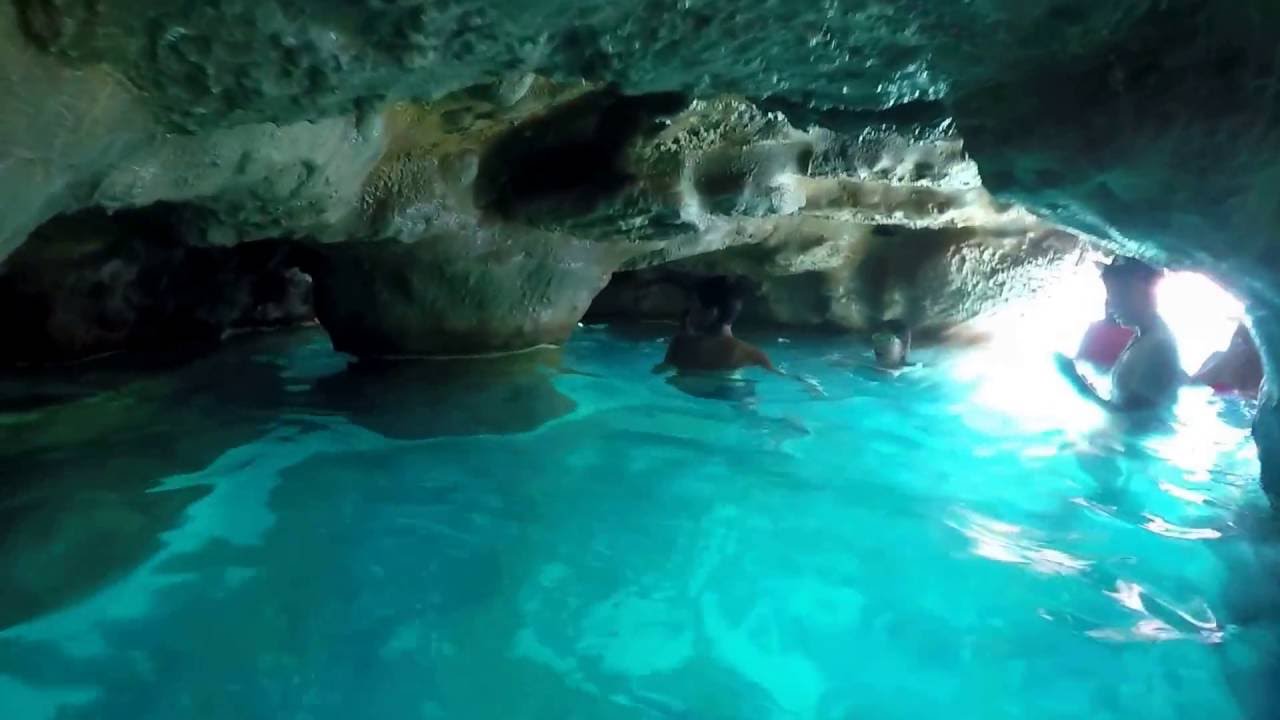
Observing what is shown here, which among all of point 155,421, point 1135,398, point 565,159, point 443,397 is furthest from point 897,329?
point 155,421

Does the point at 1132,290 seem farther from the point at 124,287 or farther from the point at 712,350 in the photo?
the point at 124,287

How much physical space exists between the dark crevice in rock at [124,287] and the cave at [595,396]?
3 cm

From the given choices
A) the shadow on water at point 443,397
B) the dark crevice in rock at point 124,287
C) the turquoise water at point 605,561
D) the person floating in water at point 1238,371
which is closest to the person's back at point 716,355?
the turquoise water at point 605,561

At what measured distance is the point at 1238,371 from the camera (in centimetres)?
708

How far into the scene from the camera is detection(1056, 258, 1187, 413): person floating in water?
19.0 ft

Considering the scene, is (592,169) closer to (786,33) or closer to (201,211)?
(201,211)

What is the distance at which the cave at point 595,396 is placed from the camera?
2.36 meters

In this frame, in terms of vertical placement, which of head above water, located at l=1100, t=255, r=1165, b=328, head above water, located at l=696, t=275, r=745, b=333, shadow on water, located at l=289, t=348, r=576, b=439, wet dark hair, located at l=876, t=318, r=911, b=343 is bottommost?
shadow on water, located at l=289, t=348, r=576, b=439

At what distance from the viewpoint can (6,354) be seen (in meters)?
5.95

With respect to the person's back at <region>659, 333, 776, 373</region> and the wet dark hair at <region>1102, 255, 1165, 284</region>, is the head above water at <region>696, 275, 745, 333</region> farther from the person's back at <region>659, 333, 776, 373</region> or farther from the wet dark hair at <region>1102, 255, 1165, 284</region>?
the wet dark hair at <region>1102, 255, 1165, 284</region>

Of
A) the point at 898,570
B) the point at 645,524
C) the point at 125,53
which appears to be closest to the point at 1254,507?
the point at 898,570

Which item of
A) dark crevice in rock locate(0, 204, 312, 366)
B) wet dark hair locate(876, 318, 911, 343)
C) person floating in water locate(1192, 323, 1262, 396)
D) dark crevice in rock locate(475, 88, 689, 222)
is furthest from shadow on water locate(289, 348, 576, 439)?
person floating in water locate(1192, 323, 1262, 396)

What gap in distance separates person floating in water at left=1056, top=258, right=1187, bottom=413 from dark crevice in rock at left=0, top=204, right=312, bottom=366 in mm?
5439

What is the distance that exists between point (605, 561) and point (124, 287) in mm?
4677
